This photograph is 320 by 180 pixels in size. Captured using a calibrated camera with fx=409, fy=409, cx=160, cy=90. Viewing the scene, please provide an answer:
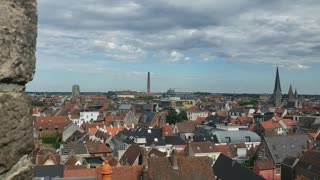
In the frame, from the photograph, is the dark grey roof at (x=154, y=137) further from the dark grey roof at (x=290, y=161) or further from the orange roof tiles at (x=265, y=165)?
the dark grey roof at (x=290, y=161)

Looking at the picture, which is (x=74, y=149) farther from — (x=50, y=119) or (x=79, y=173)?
(x=50, y=119)

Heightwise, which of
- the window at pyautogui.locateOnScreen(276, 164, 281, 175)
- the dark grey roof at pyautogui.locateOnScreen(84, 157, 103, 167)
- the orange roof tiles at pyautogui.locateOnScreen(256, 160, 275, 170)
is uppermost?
the orange roof tiles at pyautogui.locateOnScreen(256, 160, 275, 170)

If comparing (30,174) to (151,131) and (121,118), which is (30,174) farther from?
(121,118)

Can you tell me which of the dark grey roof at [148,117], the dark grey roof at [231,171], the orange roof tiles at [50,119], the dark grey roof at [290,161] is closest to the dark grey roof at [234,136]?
the dark grey roof at [290,161]

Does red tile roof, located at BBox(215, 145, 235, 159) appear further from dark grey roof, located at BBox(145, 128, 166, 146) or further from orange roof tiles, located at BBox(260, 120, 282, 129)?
orange roof tiles, located at BBox(260, 120, 282, 129)

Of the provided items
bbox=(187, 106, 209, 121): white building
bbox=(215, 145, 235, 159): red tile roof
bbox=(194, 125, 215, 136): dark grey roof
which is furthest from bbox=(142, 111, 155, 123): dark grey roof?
bbox=(215, 145, 235, 159): red tile roof

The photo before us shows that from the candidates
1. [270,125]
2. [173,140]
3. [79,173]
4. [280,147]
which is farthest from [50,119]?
[79,173]
